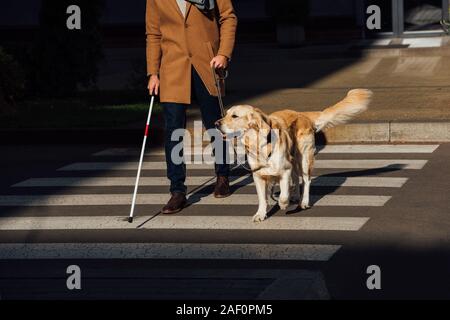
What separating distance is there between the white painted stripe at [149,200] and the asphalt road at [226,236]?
0.02 meters

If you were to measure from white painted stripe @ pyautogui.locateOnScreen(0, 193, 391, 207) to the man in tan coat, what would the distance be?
1.80 ft

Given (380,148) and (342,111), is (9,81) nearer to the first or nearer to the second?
(380,148)

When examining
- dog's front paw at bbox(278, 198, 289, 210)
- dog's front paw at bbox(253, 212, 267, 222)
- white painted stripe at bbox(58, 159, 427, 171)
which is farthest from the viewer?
white painted stripe at bbox(58, 159, 427, 171)

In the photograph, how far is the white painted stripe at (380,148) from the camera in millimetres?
13641

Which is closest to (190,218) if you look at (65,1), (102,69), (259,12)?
(65,1)

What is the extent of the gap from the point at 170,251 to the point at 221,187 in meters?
2.27

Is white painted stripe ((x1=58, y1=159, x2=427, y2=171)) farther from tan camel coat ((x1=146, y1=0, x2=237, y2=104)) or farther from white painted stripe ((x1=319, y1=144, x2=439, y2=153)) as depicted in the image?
tan camel coat ((x1=146, y1=0, x2=237, y2=104))

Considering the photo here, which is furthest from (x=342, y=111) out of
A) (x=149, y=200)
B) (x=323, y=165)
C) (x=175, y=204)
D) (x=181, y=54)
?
(x=323, y=165)

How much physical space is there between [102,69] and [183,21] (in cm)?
1710

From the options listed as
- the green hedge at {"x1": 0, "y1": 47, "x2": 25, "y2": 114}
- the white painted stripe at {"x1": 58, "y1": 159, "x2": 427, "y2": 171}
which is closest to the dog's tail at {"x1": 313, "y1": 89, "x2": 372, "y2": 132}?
the white painted stripe at {"x1": 58, "y1": 159, "x2": 427, "y2": 171}

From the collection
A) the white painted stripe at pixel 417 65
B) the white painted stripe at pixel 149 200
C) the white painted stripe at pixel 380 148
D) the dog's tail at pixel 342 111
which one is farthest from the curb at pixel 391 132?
the white painted stripe at pixel 417 65

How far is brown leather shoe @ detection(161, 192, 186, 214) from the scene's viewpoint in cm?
1013

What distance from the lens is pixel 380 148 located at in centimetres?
1400
